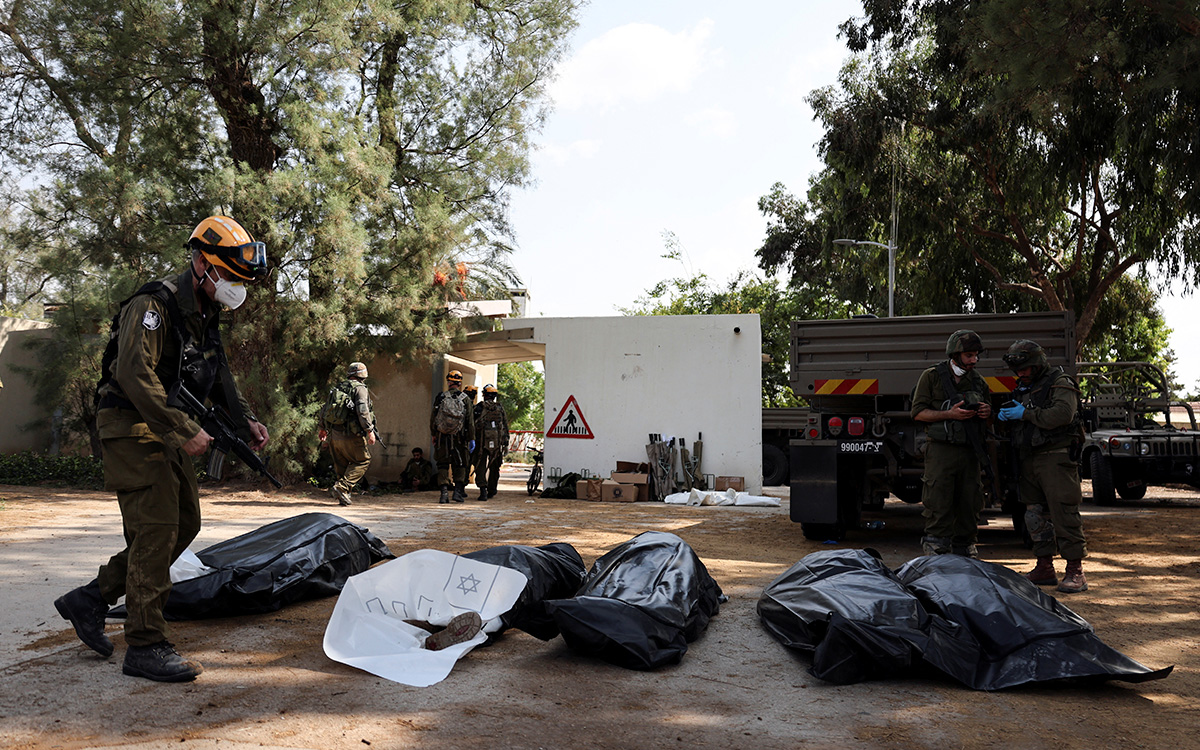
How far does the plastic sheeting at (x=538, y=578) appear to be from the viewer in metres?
3.93

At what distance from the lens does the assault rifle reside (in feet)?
11.7

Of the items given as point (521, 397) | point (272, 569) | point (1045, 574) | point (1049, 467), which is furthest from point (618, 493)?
point (521, 397)

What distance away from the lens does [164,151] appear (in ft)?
40.2

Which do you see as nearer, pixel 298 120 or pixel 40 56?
pixel 298 120

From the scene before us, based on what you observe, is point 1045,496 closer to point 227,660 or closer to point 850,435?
point 850,435

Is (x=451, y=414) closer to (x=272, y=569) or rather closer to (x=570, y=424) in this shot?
(x=570, y=424)

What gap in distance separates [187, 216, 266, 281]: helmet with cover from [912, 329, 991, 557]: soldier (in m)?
4.75

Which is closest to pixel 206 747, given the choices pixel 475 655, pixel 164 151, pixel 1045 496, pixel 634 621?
pixel 475 655

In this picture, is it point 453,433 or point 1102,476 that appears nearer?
point 453,433

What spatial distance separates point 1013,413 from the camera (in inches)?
226

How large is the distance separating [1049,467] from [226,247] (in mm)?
5266

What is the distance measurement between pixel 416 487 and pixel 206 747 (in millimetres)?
11901

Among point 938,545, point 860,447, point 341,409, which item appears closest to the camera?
point 938,545

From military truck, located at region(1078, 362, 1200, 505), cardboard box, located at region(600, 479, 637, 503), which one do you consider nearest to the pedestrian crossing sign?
cardboard box, located at region(600, 479, 637, 503)
